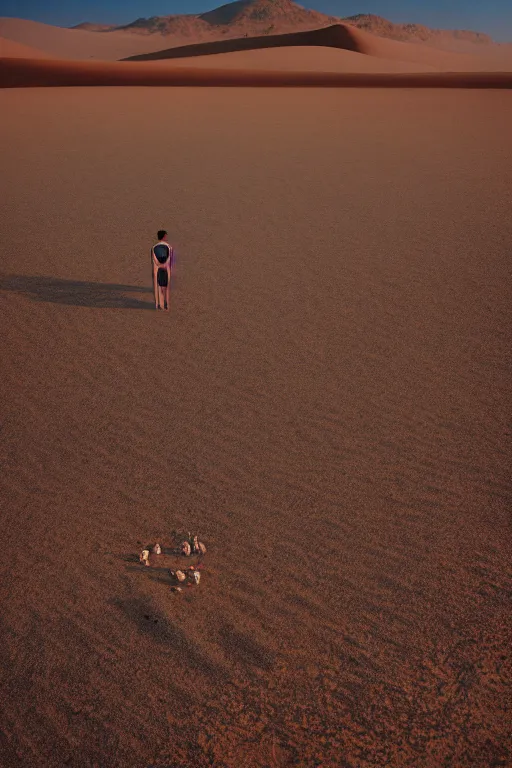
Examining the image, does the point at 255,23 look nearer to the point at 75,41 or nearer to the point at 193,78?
the point at 75,41

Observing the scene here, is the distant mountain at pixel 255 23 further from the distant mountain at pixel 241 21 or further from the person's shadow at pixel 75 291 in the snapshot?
the person's shadow at pixel 75 291

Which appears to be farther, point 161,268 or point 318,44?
point 318,44

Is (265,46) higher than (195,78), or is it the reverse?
(265,46)

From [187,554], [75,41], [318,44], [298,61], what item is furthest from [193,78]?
[75,41]

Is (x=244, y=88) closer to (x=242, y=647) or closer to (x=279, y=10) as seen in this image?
(x=242, y=647)

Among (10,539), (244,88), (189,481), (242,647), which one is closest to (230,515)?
(189,481)

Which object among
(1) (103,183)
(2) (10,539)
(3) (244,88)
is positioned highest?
(3) (244,88)
